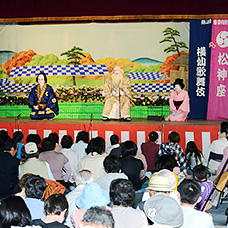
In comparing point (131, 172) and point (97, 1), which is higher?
point (97, 1)

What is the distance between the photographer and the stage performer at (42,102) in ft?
30.1

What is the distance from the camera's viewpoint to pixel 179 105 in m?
9.27

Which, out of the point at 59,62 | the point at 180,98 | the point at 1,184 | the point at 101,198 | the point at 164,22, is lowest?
the point at 1,184

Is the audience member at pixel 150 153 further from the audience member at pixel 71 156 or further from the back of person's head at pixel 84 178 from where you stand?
the back of person's head at pixel 84 178

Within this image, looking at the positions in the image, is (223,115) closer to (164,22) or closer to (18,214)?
(164,22)

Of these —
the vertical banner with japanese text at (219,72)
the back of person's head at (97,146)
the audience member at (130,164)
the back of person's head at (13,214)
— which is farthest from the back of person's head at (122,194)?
the vertical banner with japanese text at (219,72)

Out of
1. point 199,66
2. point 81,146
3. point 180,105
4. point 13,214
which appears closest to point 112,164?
point 13,214

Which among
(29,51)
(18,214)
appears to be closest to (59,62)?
(29,51)

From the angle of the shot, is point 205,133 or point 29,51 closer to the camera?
point 205,133

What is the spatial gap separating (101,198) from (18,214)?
767 mm

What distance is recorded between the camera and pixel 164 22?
11.4m

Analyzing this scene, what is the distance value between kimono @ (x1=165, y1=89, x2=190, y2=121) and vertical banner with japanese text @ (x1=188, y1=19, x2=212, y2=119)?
1.24m

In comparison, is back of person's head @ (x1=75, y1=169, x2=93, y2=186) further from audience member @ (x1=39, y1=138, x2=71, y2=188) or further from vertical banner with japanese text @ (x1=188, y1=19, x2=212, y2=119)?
vertical banner with japanese text @ (x1=188, y1=19, x2=212, y2=119)

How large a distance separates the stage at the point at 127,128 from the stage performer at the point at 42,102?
286mm
